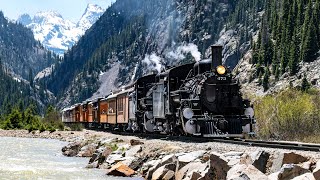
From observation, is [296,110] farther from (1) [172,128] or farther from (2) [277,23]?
(2) [277,23]

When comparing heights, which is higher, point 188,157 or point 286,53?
point 286,53

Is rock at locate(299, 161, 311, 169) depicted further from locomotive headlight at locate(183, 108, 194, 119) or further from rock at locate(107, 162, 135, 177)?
locomotive headlight at locate(183, 108, 194, 119)

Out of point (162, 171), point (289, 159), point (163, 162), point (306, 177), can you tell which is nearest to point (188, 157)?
point (162, 171)

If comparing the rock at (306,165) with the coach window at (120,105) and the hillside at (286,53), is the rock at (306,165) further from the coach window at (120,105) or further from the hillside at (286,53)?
the hillside at (286,53)

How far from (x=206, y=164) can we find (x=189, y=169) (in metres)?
0.74

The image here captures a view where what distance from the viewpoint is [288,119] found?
47969 mm

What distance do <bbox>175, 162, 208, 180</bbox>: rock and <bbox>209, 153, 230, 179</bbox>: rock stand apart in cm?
89

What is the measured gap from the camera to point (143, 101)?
4000cm

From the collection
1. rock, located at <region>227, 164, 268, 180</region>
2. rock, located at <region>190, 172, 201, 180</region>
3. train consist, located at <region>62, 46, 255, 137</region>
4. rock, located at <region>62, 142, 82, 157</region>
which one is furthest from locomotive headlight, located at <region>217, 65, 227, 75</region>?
rock, located at <region>62, 142, 82, 157</region>

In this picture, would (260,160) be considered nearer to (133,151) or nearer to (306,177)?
(306,177)

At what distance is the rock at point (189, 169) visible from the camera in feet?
62.1

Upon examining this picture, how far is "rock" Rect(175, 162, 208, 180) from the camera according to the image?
1894 centimetres

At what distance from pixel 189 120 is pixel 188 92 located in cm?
257

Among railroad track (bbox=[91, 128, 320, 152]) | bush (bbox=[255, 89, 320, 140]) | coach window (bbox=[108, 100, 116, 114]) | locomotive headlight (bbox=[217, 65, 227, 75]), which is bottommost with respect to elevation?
railroad track (bbox=[91, 128, 320, 152])
